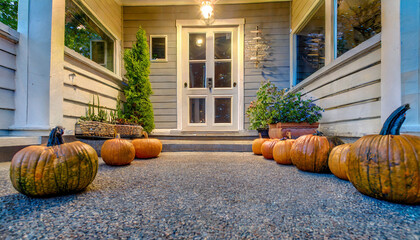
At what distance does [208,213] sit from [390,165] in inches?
31.5

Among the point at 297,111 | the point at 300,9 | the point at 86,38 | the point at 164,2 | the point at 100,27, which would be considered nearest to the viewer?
the point at 297,111

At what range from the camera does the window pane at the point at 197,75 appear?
407 cm

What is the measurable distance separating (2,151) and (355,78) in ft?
10.9

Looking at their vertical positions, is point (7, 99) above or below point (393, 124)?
above

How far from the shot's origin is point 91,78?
2758 millimetres

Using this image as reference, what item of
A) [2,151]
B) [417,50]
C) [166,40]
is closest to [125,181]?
[2,151]

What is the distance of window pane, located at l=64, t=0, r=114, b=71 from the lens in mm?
2453

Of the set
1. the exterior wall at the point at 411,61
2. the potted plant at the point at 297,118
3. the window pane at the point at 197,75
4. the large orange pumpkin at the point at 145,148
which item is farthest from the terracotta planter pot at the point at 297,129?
the window pane at the point at 197,75

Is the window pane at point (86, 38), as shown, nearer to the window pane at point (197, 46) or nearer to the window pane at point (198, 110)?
the window pane at point (197, 46)

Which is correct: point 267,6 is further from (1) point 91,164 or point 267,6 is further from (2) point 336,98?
(1) point 91,164

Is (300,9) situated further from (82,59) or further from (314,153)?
(82,59)

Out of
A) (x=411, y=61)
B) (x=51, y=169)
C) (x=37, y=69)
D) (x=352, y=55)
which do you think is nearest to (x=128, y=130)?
(x=37, y=69)

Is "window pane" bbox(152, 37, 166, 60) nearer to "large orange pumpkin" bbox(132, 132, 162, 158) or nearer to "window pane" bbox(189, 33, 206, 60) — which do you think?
"window pane" bbox(189, 33, 206, 60)

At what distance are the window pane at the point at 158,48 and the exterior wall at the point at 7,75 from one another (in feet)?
7.78
